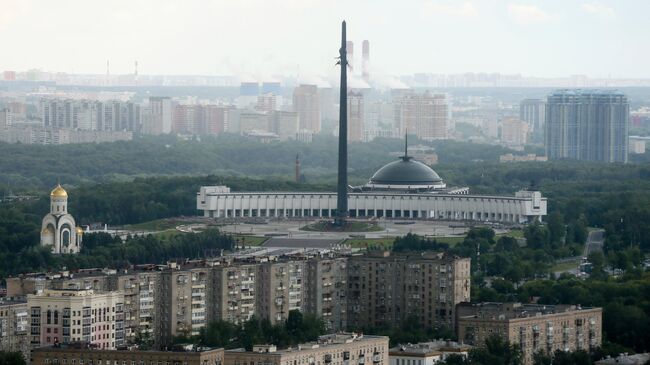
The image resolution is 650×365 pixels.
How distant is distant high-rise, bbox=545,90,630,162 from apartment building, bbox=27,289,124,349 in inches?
4198

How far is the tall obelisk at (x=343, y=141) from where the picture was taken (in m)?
84.9

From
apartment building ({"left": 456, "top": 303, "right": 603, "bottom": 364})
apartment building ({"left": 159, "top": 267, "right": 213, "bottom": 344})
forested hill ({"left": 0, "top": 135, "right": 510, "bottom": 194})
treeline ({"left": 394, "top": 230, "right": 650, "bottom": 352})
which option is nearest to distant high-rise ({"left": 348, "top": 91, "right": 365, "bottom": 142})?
forested hill ({"left": 0, "top": 135, "right": 510, "bottom": 194})

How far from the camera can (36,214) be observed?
91.2 metres

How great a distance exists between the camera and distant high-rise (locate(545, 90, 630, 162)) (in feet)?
523

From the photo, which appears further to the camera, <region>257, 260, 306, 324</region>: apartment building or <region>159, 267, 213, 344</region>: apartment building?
<region>257, 260, 306, 324</region>: apartment building

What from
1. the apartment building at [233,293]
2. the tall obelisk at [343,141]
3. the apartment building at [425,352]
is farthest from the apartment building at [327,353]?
the tall obelisk at [343,141]

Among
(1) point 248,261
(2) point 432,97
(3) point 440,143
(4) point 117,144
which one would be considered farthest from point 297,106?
(1) point 248,261

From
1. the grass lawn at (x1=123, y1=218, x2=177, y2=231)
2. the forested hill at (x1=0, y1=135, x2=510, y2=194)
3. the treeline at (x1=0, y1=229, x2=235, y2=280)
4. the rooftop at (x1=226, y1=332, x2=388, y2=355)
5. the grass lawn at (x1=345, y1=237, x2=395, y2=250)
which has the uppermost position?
the rooftop at (x1=226, y1=332, x2=388, y2=355)

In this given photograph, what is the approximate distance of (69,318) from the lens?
53.1m

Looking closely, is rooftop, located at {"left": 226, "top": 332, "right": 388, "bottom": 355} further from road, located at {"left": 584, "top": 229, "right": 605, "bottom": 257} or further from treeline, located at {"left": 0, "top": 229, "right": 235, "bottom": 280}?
road, located at {"left": 584, "top": 229, "right": 605, "bottom": 257}

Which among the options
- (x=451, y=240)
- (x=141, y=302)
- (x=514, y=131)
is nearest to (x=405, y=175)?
(x=451, y=240)

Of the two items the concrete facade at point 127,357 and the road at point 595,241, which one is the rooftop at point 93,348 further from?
the road at point 595,241

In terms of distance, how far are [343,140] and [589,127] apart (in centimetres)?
7446

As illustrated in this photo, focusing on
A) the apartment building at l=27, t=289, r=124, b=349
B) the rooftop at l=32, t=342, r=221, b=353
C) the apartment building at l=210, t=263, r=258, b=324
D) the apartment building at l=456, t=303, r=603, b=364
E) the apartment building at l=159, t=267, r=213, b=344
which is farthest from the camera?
the apartment building at l=210, t=263, r=258, b=324
